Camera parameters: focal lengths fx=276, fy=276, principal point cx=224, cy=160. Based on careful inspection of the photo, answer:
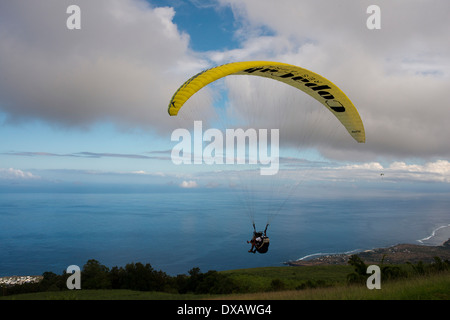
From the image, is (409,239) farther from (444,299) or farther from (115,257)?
(444,299)

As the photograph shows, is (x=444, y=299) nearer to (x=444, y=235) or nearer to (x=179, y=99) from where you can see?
(x=179, y=99)

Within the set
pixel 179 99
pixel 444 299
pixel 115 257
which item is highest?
pixel 179 99
